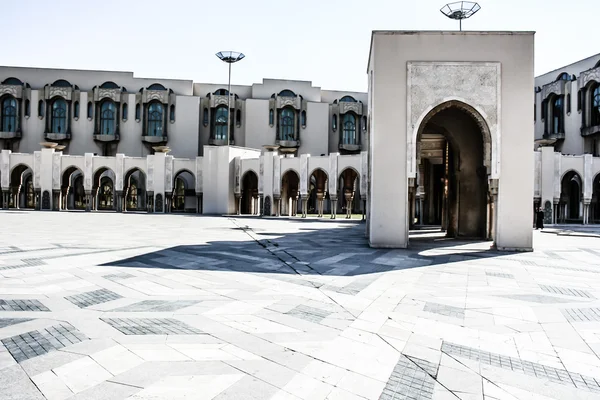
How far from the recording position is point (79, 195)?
4603cm

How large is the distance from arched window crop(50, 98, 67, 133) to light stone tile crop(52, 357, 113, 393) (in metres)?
48.7

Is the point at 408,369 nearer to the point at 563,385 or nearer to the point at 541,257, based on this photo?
the point at 563,385

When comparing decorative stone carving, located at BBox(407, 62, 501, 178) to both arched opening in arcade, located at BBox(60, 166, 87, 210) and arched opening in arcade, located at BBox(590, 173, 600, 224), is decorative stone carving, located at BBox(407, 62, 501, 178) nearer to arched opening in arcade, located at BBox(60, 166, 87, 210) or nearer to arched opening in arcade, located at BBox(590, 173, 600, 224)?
arched opening in arcade, located at BBox(590, 173, 600, 224)

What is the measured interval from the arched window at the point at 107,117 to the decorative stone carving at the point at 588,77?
143ft

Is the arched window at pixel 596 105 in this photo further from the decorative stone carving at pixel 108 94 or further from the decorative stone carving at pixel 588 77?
the decorative stone carving at pixel 108 94

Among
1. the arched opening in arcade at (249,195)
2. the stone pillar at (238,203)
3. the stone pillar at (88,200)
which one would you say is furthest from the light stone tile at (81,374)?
the stone pillar at (88,200)

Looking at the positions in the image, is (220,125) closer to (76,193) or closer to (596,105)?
(76,193)

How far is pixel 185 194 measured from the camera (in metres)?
44.9

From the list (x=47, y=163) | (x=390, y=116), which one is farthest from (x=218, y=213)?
(x=390, y=116)

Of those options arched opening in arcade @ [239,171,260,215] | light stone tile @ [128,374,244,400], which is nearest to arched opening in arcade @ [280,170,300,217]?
arched opening in arcade @ [239,171,260,215]

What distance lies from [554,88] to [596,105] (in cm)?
450

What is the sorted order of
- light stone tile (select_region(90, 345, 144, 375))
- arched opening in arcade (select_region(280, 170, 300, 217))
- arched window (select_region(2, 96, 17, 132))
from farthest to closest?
1. arched window (select_region(2, 96, 17, 132))
2. arched opening in arcade (select_region(280, 170, 300, 217))
3. light stone tile (select_region(90, 345, 144, 375))

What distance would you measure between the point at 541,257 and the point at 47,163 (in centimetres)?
3895

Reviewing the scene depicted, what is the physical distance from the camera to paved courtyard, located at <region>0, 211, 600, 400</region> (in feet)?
10.7
